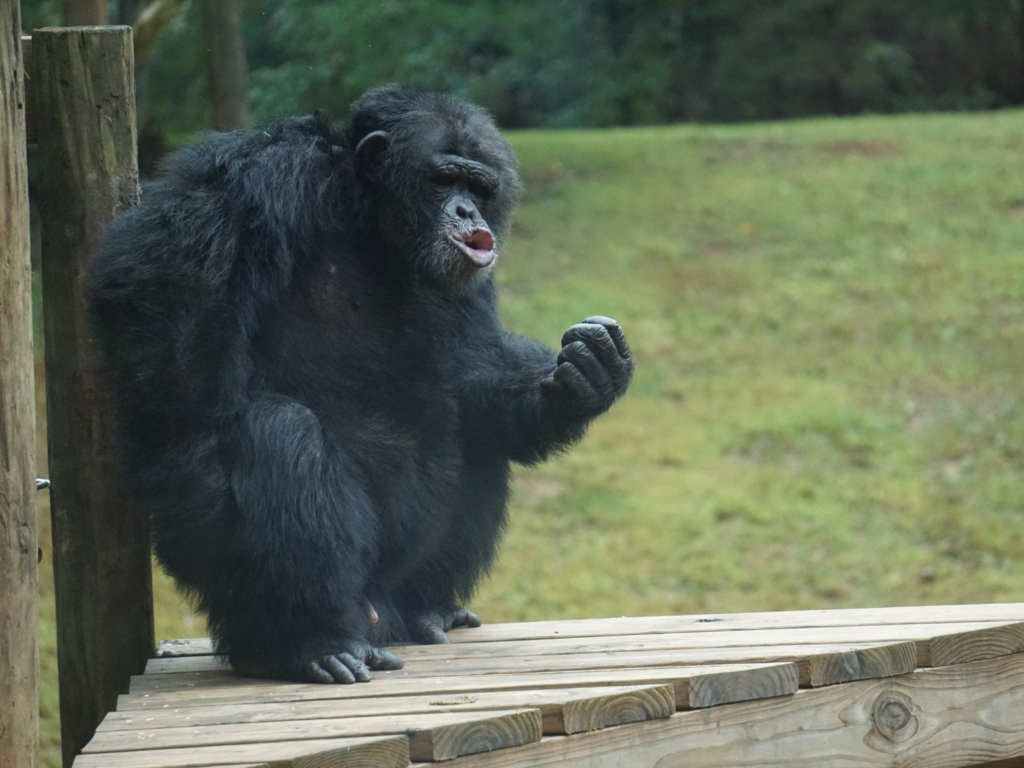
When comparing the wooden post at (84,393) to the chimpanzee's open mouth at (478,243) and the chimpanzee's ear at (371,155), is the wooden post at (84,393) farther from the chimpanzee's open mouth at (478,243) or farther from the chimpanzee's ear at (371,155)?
the chimpanzee's open mouth at (478,243)

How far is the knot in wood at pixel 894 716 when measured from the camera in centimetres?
349

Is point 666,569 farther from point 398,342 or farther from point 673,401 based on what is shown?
point 398,342

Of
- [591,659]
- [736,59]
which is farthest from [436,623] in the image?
[736,59]

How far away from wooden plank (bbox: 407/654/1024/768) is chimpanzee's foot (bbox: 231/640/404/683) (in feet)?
2.29

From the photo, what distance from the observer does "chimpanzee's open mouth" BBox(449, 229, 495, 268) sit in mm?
4250

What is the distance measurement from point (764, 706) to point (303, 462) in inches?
58.5

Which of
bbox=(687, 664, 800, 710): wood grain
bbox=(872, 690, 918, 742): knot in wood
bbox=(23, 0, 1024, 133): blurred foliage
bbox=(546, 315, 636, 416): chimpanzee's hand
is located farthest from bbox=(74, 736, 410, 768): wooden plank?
bbox=(23, 0, 1024, 133): blurred foliage

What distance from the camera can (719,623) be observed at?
13.5 feet

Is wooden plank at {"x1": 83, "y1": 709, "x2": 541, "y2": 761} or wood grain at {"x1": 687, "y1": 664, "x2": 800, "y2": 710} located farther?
wood grain at {"x1": 687, "y1": 664, "x2": 800, "y2": 710}

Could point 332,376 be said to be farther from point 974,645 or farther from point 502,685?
point 974,645

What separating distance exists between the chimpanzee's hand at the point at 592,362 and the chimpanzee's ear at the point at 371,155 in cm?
91

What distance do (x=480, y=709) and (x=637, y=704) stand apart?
0.42m

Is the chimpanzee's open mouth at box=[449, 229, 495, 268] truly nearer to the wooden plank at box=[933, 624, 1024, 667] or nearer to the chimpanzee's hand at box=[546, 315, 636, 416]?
the chimpanzee's hand at box=[546, 315, 636, 416]

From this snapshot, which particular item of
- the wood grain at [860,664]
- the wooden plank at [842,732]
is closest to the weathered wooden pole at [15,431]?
the wooden plank at [842,732]
